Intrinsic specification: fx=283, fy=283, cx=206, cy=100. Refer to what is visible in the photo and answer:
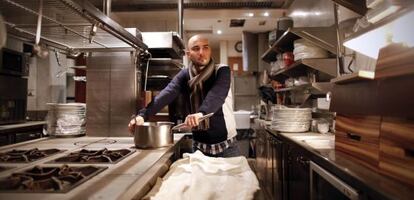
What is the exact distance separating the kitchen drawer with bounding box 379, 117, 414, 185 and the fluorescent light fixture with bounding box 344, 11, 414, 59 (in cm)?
52

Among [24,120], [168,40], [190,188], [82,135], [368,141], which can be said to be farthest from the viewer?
[24,120]

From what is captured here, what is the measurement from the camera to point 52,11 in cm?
145

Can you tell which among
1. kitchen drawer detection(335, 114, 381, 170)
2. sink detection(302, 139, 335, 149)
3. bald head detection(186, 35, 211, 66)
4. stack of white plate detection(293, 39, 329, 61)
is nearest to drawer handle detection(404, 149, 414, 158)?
kitchen drawer detection(335, 114, 381, 170)

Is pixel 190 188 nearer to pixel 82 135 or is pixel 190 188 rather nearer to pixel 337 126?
pixel 337 126

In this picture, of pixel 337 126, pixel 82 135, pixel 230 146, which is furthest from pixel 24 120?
pixel 337 126

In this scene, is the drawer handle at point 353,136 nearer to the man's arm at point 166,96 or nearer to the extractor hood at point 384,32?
the extractor hood at point 384,32

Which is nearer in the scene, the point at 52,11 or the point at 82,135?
the point at 52,11

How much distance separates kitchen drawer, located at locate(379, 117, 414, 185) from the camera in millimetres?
889

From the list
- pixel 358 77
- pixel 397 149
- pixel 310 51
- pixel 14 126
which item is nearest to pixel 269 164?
pixel 310 51

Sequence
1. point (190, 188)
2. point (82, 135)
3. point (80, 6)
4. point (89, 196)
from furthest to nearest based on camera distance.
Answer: point (82, 135) → point (80, 6) → point (190, 188) → point (89, 196)

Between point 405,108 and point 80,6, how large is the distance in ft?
4.54

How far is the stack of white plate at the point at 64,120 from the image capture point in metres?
2.30

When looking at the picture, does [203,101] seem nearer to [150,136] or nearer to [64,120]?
[150,136]

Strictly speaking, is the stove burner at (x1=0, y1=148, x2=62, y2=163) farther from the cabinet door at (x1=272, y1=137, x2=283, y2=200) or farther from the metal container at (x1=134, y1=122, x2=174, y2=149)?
the cabinet door at (x1=272, y1=137, x2=283, y2=200)
